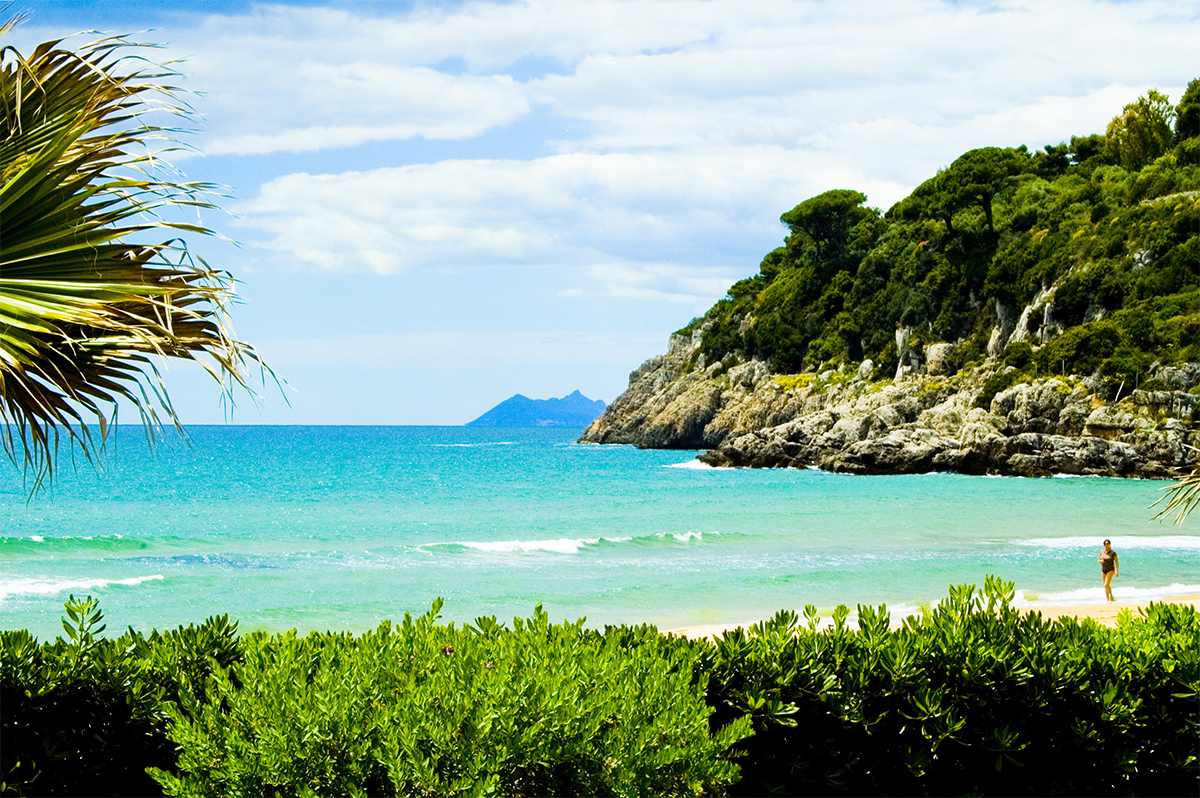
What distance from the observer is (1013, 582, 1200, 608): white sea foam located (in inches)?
709

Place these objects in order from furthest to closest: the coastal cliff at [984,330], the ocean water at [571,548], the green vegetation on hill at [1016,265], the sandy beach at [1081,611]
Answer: the green vegetation on hill at [1016,265] → the coastal cliff at [984,330] → the ocean water at [571,548] → the sandy beach at [1081,611]

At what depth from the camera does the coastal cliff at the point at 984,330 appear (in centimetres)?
5309

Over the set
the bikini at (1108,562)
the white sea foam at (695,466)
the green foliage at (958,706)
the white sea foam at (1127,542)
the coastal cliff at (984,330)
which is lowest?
the white sea foam at (1127,542)

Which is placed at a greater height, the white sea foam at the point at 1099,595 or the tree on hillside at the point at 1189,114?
the tree on hillside at the point at 1189,114

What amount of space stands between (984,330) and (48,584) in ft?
204

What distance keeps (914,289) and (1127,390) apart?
953 inches

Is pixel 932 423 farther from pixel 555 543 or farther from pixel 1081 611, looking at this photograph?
pixel 1081 611

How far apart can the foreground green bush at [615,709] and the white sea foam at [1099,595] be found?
13.1 m

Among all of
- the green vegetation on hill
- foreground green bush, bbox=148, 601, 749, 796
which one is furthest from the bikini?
the green vegetation on hill

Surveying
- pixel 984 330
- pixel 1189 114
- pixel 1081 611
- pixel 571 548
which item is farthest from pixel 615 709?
pixel 1189 114

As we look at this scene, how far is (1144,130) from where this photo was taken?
257ft

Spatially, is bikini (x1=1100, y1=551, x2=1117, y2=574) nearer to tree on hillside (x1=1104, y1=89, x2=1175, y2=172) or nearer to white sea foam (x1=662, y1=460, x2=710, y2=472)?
white sea foam (x1=662, y1=460, x2=710, y2=472)

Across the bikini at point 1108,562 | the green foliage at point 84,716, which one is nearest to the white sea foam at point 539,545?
the bikini at point 1108,562

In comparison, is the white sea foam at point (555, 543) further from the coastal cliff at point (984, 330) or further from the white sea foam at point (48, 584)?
the coastal cliff at point (984, 330)
